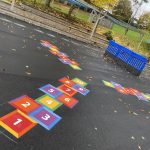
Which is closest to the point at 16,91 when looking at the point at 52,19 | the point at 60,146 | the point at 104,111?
the point at 60,146

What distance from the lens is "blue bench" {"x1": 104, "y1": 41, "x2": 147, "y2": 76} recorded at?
596 inches

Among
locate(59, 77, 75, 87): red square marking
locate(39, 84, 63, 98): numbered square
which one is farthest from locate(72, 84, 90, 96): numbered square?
locate(39, 84, 63, 98): numbered square

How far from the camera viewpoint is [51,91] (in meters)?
6.94

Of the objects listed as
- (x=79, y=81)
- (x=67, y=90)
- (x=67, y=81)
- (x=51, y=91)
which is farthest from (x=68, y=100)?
(x=79, y=81)

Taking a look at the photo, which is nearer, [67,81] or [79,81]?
[67,81]

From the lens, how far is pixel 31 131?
4.75 meters

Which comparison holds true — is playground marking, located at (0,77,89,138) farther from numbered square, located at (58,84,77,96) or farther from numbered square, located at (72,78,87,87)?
numbered square, located at (72,78,87,87)

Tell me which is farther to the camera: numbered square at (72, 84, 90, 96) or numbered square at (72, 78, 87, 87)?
numbered square at (72, 78, 87, 87)

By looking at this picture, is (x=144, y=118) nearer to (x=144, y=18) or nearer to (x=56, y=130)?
(x=56, y=130)

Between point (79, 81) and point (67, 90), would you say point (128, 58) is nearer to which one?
point (79, 81)

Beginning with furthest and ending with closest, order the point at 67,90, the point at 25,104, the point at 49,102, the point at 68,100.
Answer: the point at 67,90
the point at 68,100
the point at 49,102
the point at 25,104

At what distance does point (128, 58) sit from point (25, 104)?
37.9ft

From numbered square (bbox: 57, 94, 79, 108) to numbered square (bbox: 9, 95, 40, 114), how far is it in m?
1.01

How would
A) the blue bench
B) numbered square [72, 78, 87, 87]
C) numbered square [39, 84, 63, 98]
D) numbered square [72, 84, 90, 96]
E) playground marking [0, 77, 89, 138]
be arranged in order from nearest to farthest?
1. playground marking [0, 77, 89, 138]
2. numbered square [39, 84, 63, 98]
3. numbered square [72, 84, 90, 96]
4. numbered square [72, 78, 87, 87]
5. the blue bench
